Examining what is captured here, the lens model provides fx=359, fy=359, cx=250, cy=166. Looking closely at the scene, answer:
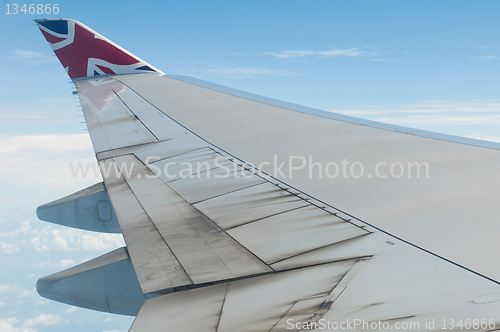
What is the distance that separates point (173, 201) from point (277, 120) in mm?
3224

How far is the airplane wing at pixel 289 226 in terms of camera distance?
72.3 inches

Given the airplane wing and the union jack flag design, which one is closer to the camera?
the airplane wing

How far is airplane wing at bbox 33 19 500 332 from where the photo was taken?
184cm

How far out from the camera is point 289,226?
2.75m

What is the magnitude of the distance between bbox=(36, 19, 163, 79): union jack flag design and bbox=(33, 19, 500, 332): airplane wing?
184 inches
